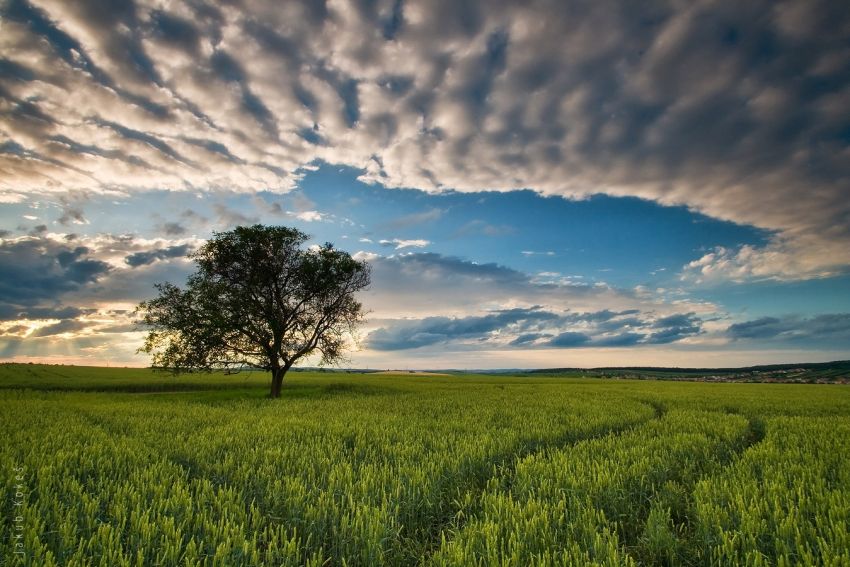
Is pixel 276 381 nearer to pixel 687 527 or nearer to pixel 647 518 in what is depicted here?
pixel 647 518

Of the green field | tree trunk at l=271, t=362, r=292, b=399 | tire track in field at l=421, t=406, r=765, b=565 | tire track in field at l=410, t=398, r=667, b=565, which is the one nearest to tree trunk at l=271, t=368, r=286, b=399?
tree trunk at l=271, t=362, r=292, b=399

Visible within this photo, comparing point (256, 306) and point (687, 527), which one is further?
point (256, 306)

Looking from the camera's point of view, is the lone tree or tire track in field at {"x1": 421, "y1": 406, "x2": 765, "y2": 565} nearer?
tire track in field at {"x1": 421, "y1": 406, "x2": 765, "y2": 565}

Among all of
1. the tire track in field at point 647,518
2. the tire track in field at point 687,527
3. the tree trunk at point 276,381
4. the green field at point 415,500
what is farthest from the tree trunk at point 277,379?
the tire track in field at point 687,527

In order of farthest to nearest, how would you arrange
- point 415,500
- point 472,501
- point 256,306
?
point 256,306
point 472,501
point 415,500

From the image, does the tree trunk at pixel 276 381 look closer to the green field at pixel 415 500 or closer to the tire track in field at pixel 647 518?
the green field at pixel 415 500

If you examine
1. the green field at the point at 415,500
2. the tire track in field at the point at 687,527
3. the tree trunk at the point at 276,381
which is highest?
the tree trunk at the point at 276,381

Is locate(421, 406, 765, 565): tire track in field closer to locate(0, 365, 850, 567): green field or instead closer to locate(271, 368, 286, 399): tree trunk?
locate(0, 365, 850, 567): green field

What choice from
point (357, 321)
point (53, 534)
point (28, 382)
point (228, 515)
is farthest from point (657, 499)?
point (28, 382)

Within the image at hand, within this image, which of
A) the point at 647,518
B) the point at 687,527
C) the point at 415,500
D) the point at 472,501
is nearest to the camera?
the point at 687,527

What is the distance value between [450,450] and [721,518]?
5.68 metres

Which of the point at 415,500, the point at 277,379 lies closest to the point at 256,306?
the point at 277,379

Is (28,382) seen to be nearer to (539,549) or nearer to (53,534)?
(53,534)

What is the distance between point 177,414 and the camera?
56.6 ft
